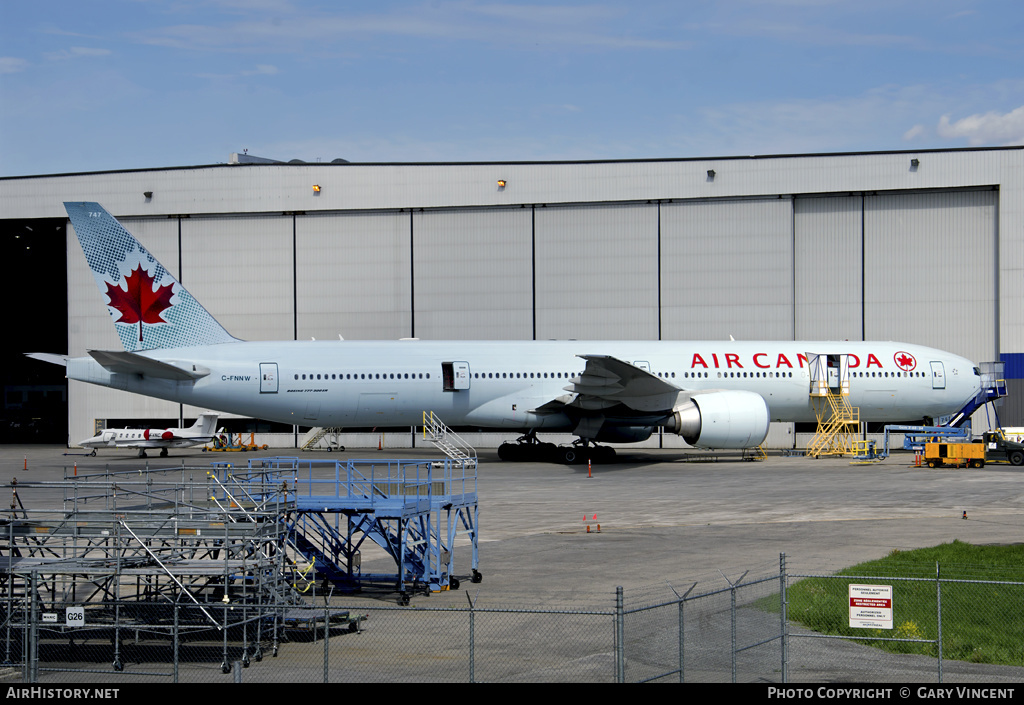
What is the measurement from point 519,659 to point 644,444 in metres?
36.6

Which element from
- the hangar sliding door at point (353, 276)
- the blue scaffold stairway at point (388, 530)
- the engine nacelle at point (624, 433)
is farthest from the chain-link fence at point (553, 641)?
the hangar sliding door at point (353, 276)

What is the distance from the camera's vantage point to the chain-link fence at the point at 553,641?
1059 centimetres

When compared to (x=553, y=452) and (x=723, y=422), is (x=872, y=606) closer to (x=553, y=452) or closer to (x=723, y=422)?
(x=723, y=422)

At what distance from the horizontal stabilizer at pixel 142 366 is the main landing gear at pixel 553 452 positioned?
39.1 feet

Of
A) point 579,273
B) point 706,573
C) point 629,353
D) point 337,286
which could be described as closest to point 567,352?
point 629,353

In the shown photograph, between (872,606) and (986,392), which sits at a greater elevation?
(986,392)

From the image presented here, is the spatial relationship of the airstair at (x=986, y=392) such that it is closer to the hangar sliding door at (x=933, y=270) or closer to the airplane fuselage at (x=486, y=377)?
the airplane fuselage at (x=486, y=377)

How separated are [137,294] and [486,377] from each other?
12788 millimetres

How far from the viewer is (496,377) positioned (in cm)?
3647

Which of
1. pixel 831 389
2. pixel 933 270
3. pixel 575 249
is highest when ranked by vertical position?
pixel 575 249

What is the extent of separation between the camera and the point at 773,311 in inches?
1799

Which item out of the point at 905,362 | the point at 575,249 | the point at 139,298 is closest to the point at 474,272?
the point at 575,249

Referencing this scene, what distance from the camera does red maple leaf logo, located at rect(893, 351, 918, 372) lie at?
37688 mm

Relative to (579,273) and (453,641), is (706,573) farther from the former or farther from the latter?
(579,273)
